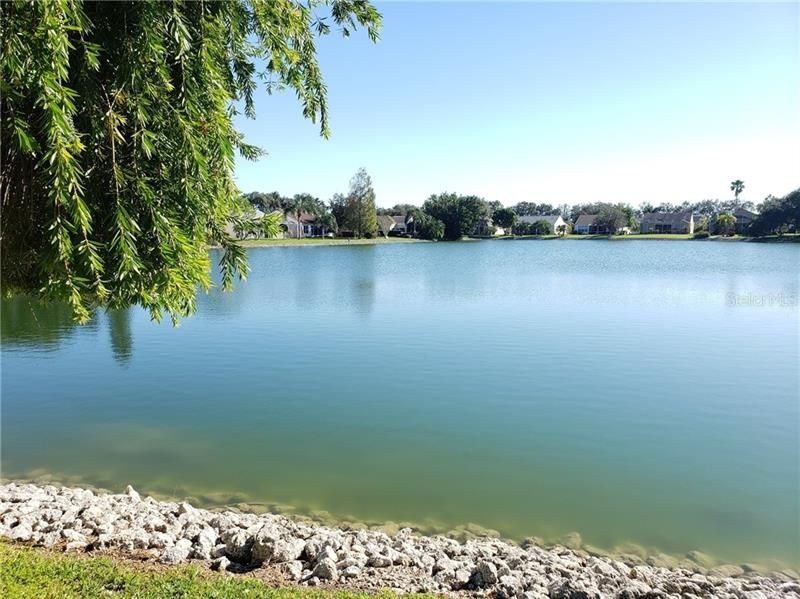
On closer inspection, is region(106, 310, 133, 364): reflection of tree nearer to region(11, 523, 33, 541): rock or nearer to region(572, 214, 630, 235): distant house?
region(11, 523, 33, 541): rock

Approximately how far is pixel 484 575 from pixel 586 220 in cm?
14177

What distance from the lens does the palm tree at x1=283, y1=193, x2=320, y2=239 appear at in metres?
114

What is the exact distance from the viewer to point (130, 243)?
10.7 ft

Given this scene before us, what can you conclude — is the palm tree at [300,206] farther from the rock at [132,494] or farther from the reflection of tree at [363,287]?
the rock at [132,494]

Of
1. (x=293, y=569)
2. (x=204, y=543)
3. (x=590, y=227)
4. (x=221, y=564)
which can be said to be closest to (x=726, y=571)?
(x=293, y=569)

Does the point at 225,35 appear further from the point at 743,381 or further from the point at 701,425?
the point at 743,381

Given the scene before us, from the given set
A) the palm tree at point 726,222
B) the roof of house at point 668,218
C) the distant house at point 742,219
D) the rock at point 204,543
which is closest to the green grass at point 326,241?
the palm tree at point 726,222

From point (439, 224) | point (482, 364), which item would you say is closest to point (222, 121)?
point (482, 364)

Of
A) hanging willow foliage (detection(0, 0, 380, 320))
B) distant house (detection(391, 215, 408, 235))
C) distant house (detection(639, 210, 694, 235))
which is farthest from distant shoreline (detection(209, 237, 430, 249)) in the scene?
hanging willow foliage (detection(0, 0, 380, 320))

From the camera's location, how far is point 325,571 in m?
5.70

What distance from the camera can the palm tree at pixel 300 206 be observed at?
11420 cm

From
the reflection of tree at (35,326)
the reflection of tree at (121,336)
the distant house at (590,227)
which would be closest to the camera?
the reflection of tree at (121,336)

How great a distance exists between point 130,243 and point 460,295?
2834cm
